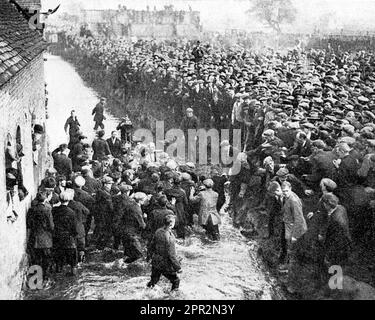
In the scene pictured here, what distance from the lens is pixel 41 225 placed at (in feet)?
27.7

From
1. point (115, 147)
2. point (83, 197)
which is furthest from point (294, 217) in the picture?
point (115, 147)

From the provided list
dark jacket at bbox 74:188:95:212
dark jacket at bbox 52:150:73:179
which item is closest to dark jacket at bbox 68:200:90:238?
dark jacket at bbox 74:188:95:212

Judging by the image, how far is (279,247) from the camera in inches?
372

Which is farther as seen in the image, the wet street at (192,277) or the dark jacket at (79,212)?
the dark jacket at (79,212)

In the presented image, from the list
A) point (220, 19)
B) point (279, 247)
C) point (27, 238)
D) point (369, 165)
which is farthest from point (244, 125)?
point (220, 19)

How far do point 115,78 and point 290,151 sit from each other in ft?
64.0

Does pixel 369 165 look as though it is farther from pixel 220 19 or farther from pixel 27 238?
pixel 220 19

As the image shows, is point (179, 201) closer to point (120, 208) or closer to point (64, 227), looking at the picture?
point (120, 208)

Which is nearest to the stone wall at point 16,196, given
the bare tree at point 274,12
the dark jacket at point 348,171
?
the dark jacket at point 348,171

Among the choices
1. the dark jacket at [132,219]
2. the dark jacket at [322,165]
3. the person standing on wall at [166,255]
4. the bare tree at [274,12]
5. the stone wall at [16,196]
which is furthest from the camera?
the bare tree at [274,12]

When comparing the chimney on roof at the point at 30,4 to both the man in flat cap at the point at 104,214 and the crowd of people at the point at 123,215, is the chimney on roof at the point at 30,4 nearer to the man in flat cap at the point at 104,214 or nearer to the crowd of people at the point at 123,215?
the crowd of people at the point at 123,215

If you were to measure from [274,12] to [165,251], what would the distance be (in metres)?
43.0

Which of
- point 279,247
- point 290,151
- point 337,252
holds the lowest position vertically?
point 279,247

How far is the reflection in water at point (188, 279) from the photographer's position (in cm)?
804
